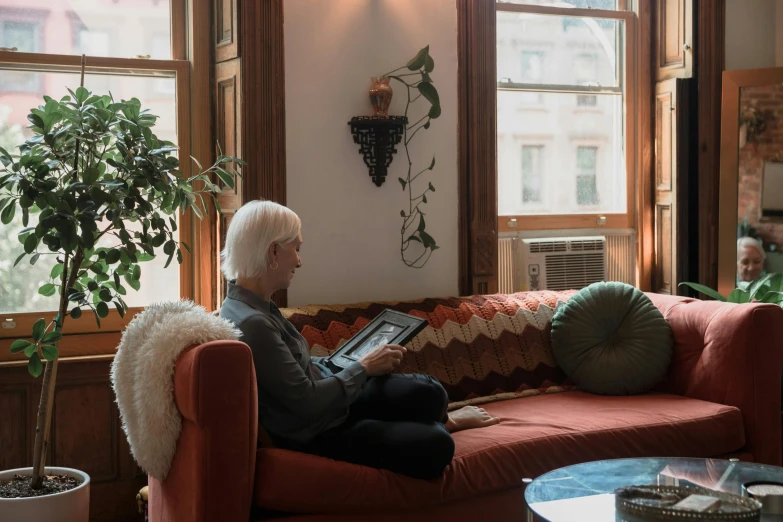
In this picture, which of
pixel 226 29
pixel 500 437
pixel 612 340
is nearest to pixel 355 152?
pixel 226 29

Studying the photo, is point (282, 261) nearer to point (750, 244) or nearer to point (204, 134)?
point (204, 134)

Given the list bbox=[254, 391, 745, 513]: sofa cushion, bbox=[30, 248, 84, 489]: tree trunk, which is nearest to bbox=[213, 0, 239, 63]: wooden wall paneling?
bbox=[30, 248, 84, 489]: tree trunk

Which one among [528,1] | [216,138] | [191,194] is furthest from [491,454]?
[528,1]

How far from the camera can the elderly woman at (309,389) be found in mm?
2568

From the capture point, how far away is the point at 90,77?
3.54 metres

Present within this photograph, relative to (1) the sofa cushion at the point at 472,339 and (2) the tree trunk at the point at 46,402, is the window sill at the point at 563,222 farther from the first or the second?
(2) the tree trunk at the point at 46,402

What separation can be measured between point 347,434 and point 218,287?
3.99 ft

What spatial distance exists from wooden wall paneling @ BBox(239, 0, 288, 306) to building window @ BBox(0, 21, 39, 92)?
2.58 feet

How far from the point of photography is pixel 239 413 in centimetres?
239

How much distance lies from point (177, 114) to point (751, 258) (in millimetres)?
2753

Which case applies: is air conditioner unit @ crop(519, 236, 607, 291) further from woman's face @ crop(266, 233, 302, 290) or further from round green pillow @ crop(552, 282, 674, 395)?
woman's face @ crop(266, 233, 302, 290)

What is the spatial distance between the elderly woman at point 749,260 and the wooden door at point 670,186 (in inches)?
9.9

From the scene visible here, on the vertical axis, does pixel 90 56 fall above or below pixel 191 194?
above

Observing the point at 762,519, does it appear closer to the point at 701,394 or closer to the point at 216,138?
the point at 701,394
